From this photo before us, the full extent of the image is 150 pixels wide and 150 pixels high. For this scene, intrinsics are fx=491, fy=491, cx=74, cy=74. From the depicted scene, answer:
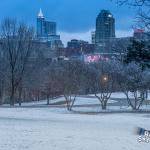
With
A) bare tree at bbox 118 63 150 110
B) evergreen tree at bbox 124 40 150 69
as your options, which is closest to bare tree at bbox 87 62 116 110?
bare tree at bbox 118 63 150 110

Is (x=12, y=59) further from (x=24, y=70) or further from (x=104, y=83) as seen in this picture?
(x=104, y=83)

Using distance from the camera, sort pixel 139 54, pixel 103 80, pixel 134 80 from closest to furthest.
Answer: pixel 139 54, pixel 134 80, pixel 103 80

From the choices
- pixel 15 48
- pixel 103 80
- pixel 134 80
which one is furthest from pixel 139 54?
pixel 15 48

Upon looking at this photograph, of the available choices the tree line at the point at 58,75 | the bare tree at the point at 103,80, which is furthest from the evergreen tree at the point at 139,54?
the bare tree at the point at 103,80

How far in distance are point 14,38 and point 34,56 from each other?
24.4 ft

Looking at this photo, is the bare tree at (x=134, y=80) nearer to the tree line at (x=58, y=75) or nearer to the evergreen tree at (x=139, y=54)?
the tree line at (x=58, y=75)

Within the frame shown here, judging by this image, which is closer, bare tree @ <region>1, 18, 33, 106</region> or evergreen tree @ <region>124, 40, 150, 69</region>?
evergreen tree @ <region>124, 40, 150, 69</region>

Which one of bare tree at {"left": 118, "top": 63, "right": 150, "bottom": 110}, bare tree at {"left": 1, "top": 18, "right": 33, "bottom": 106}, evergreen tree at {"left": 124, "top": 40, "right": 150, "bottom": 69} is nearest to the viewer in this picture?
evergreen tree at {"left": 124, "top": 40, "right": 150, "bottom": 69}

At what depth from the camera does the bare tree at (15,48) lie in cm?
6462

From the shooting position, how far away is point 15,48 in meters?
66.6

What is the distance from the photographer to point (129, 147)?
1388 cm

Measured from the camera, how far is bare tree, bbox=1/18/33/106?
6462 cm

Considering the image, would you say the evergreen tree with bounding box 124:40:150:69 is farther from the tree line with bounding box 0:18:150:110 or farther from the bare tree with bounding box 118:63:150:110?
the bare tree with bounding box 118:63:150:110

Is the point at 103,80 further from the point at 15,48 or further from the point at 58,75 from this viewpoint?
the point at 15,48
